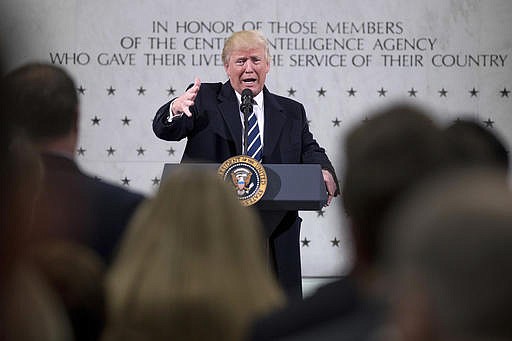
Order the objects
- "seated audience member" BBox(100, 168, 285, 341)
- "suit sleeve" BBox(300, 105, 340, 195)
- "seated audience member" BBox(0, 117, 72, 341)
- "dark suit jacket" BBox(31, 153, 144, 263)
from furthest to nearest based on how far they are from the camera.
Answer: "suit sleeve" BBox(300, 105, 340, 195) → "dark suit jacket" BBox(31, 153, 144, 263) → "seated audience member" BBox(100, 168, 285, 341) → "seated audience member" BBox(0, 117, 72, 341)

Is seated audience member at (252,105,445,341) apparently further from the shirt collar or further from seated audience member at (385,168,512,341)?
the shirt collar

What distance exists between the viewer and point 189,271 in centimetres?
193

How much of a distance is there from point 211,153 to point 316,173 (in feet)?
3.27

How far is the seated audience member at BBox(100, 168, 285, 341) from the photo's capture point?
6.18 feet

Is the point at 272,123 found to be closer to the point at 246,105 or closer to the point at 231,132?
the point at 231,132

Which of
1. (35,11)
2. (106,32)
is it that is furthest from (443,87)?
(35,11)

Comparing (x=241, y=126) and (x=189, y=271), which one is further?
(x=241, y=126)

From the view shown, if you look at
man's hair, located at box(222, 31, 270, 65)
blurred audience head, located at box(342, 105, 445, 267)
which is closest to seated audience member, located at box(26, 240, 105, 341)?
blurred audience head, located at box(342, 105, 445, 267)

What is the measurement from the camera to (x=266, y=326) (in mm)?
2064

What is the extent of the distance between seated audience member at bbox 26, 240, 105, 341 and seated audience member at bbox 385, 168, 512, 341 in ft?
2.30

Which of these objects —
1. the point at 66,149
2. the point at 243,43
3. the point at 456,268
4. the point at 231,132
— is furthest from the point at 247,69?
the point at 456,268

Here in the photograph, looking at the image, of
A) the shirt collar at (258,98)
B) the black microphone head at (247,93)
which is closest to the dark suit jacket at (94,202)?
the black microphone head at (247,93)

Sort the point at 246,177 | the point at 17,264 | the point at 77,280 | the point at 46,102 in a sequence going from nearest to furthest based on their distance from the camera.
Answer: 1. the point at 17,264
2. the point at 77,280
3. the point at 46,102
4. the point at 246,177

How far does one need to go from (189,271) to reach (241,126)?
4.52 m
